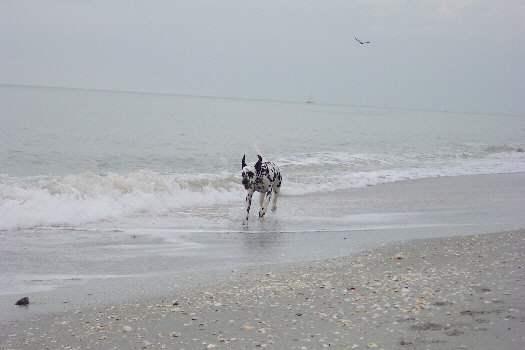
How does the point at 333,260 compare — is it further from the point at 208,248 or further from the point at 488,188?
the point at 488,188

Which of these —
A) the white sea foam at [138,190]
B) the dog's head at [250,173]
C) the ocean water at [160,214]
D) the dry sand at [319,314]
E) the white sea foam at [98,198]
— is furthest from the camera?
the dog's head at [250,173]

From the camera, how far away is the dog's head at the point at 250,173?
13.0 metres

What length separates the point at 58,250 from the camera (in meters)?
9.59

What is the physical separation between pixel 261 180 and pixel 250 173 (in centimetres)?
55

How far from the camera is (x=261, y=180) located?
44.7 ft

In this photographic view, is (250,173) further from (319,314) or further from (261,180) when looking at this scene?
(319,314)

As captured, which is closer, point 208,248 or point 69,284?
point 69,284

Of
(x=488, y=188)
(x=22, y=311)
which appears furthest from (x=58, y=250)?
(x=488, y=188)

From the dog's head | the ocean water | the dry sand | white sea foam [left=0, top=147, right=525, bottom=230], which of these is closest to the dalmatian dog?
the dog's head

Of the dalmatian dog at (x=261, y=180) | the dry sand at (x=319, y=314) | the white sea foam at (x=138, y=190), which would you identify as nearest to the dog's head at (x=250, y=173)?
the dalmatian dog at (x=261, y=180)

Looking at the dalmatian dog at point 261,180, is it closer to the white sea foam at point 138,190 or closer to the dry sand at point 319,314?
the white sea foam at point 138,190

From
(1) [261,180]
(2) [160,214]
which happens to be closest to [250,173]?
(1) [261,180]

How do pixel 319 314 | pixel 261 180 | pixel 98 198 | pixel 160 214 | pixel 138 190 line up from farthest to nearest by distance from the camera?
pixel 138 190, pixel 98 198, pixel 160 214, pixel 261 180, pixel 319 314

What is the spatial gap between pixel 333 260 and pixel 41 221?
626 centimetres
